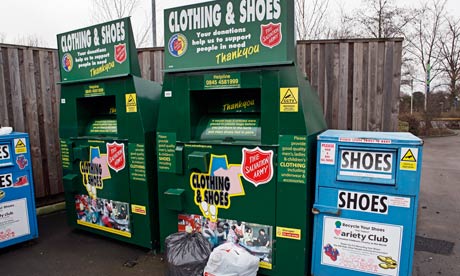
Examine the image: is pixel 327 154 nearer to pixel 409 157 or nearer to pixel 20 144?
pixel 409 157

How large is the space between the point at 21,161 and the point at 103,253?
1.49 m

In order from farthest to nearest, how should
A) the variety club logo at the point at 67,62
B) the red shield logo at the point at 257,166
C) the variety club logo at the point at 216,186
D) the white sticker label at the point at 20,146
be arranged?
the variety club logo at the point at 67,62 < the white sticker label at the point at 20,146 < the variety club logo at the point at 216,186 < the red shield logo at the point at 257,166

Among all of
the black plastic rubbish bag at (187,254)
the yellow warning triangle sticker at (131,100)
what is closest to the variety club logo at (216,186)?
the black plastic rubbish bag at (187,254)

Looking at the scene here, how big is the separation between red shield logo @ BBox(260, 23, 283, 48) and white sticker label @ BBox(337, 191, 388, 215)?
4.61ft

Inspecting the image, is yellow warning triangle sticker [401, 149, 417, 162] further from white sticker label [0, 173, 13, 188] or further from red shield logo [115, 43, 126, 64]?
white sticker label [0, 173, 13, 188]

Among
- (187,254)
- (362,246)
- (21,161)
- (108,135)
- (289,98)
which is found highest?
(289,98)

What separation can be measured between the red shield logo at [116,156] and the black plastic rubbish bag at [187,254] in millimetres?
1104

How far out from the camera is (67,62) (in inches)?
142

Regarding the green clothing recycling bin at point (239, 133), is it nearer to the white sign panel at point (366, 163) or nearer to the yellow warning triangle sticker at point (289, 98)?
the yellow warning triangle sticker at point (289, 98)

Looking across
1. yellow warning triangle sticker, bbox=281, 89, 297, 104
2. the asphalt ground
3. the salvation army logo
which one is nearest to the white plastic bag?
the asphalt ground

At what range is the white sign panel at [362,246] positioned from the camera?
230 centimetres

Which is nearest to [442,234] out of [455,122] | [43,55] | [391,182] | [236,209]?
[391,182]

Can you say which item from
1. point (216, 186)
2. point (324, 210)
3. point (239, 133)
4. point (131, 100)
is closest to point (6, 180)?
point (131, 100)

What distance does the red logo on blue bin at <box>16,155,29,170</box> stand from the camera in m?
3.39
